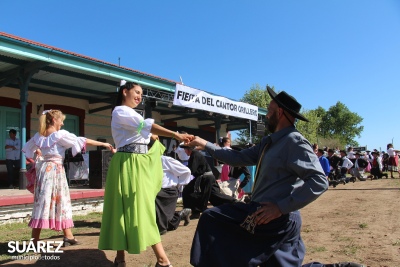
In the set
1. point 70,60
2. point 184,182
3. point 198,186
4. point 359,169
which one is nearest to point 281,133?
point 184,182

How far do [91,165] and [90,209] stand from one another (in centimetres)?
172

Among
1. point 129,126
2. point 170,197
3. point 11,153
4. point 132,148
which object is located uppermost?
point 129,126

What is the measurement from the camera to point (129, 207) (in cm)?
332

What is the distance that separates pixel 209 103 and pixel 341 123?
213ft

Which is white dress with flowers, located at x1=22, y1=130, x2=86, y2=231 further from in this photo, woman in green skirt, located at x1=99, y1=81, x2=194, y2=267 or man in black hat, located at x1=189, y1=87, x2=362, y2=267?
man in black hat, located at x1=189, y1=87, x2=362, y2=267

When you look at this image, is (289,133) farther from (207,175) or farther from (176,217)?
(207,175)

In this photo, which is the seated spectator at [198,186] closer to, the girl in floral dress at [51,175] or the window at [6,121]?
the girl in floral dress at [51,175]

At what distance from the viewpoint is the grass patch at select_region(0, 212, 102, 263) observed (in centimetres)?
519

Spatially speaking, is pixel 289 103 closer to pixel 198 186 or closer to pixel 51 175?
pixel 51 175

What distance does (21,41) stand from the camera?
770 centimetres

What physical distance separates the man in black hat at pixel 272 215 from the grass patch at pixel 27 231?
321 cm

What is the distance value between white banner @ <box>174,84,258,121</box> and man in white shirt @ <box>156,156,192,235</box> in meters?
5.21

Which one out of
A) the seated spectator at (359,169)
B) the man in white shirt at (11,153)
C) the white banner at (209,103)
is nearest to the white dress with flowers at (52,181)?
the man in white shirt at (11,153)

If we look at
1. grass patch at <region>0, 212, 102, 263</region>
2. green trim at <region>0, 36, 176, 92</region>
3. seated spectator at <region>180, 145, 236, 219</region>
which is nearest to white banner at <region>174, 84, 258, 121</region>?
green trim at <region>0, 36, 176, 92</region>
